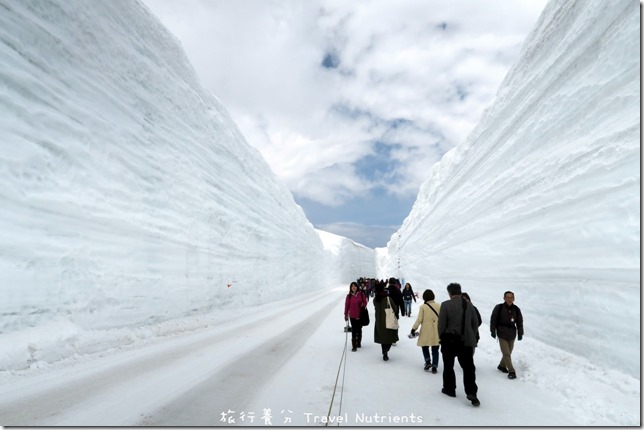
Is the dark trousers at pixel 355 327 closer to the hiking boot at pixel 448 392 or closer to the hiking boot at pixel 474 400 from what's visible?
the hiking boot at pixel 448 392

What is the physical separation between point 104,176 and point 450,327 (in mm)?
8554

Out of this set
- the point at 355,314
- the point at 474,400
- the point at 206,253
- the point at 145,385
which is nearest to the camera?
the point at 474,400

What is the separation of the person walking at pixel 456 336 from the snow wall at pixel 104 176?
695cm

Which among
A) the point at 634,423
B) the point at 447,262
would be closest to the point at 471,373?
the point at 634,423

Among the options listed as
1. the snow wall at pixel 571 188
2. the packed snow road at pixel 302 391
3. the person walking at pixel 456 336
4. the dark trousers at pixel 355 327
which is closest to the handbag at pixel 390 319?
the packed snow road at pixel 302 391

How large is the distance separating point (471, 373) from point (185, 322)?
957cm

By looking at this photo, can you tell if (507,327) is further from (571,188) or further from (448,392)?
(571,188)

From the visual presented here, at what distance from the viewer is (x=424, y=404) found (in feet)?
13.4

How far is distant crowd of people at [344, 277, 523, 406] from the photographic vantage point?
14.2 feet

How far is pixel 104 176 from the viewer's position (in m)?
8.58

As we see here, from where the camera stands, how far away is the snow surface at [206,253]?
4305mm

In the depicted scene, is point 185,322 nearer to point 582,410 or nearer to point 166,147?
point 166,147

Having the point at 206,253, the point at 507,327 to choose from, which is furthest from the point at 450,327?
the point at 206,253

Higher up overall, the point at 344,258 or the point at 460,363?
the point at 344,258
